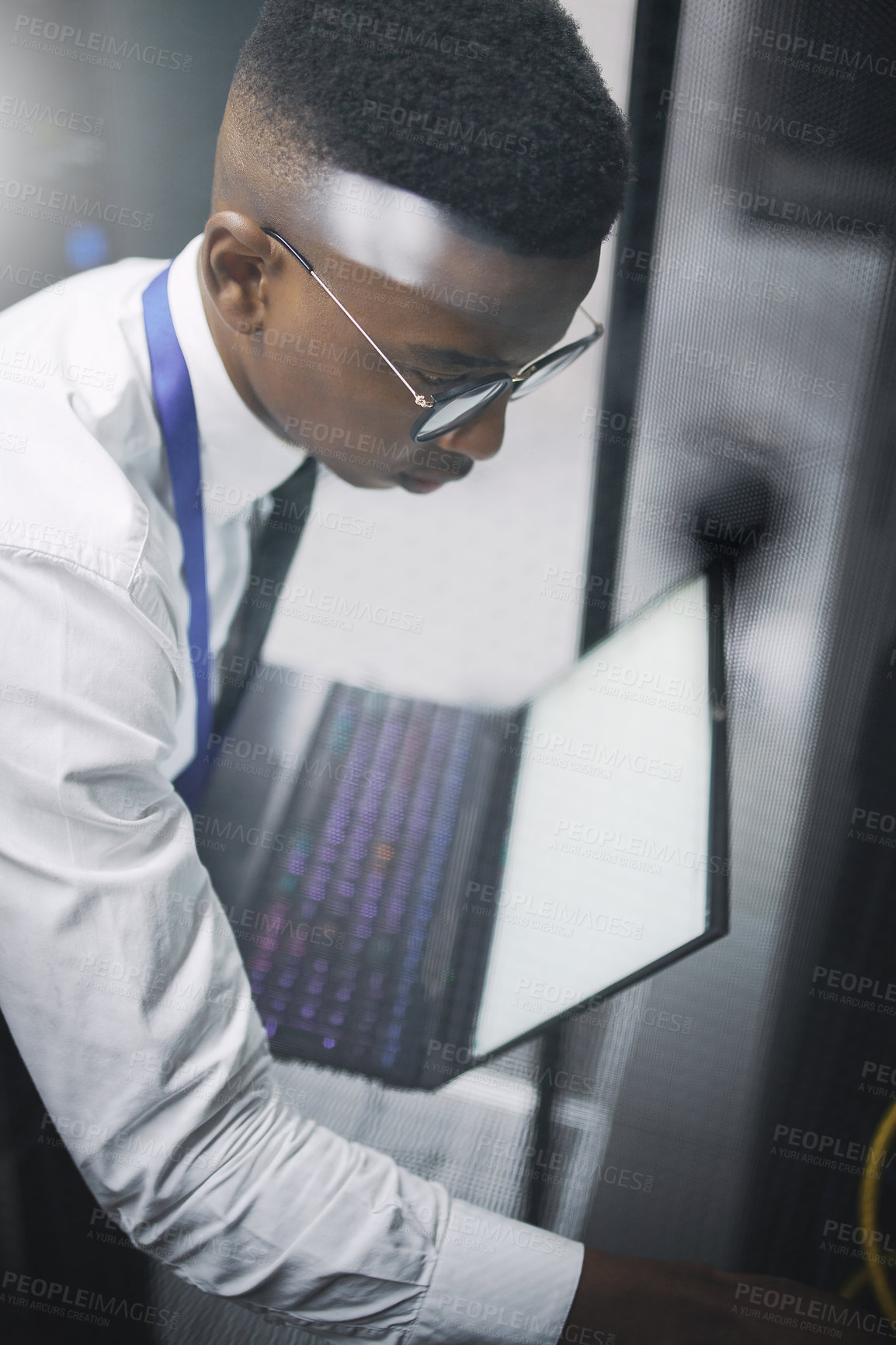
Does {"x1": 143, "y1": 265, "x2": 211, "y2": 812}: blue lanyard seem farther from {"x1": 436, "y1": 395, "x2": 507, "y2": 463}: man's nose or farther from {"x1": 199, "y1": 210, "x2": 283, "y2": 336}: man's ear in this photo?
{"x1": 436, "y1": 395, "x2": 507, "y2": 463}: man's nose

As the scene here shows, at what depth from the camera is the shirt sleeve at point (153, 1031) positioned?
515 millimetres

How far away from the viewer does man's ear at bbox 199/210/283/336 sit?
585 millimetres

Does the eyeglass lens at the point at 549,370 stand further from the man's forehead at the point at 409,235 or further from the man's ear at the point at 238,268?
the man's ear at the point at 238,268

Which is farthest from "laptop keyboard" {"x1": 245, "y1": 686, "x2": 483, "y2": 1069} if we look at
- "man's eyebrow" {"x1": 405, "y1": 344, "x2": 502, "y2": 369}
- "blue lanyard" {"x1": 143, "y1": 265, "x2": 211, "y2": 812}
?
"man's eyebrow" {"x1": 405, "y1": 344, "x2": 502, "y2": 369}

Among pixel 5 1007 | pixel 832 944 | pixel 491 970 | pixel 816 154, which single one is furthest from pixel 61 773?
pixel 816 154

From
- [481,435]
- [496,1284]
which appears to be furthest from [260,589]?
[496,1284]

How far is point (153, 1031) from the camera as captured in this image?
20.6 inches

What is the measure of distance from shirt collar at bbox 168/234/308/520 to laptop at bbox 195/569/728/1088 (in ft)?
0.58

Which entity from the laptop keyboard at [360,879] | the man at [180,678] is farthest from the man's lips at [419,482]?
the laptop keyboard at [360,879]

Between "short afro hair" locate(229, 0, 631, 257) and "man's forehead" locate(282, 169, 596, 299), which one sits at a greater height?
"short afro hair" locate(229, 0, 631, 257)

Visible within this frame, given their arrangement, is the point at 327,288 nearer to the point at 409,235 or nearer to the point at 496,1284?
the point at 409,235

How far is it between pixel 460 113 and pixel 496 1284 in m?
0.84

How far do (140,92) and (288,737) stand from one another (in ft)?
1.95

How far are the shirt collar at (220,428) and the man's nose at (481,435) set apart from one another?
15cm
